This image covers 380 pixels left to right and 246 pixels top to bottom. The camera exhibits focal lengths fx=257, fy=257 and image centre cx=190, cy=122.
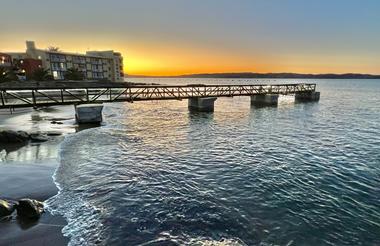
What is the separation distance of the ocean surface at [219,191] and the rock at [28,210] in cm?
66

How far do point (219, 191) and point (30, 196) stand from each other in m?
8.03

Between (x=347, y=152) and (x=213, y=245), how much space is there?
1456cm

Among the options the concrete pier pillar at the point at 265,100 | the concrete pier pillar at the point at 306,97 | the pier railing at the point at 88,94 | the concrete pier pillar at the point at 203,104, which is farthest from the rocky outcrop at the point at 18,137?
the concrete pier pillar at the point at 306,97

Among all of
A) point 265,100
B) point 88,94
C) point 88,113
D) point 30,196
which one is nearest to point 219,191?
point 30,196

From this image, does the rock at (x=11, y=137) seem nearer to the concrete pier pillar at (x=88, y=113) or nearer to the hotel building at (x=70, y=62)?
the concrete pier pillar at (x=88, y=113)

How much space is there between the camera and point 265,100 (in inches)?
1973

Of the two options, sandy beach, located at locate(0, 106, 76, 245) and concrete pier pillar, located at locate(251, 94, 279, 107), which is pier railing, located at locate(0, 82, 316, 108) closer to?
concrete pier pillar, located at locate(251, 94, 279, 107)

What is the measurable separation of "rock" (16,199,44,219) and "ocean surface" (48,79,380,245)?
2.17ft

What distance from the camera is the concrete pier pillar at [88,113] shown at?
92.5 ft

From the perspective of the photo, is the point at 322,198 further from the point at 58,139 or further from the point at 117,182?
the point at 58,139

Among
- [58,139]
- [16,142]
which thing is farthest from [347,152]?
[16,142]

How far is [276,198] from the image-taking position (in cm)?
1100

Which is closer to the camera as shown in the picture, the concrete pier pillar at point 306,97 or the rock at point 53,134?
the rock at point 53,134

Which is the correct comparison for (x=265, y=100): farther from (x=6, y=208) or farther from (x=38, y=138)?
(x=6, y=208)
